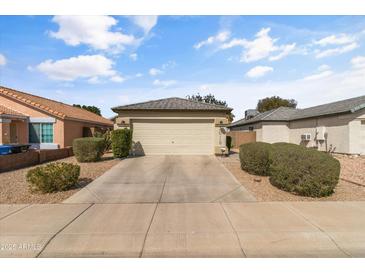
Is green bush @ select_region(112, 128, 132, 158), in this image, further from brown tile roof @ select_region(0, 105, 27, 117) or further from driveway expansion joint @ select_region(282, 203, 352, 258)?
driveway expansion joint @ select_region(282, 203, 352, 258)

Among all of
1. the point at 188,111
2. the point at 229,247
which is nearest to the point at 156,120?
the point at 188,111

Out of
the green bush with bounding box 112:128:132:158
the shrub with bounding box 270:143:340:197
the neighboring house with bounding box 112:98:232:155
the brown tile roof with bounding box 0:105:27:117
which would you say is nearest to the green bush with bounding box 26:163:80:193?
the green bush with bounding box 112:128:132:158

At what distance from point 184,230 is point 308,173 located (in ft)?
13.3

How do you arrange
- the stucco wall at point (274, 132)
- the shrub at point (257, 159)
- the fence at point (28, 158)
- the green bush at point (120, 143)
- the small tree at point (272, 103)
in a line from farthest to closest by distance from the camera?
the small tree at point (272, 103)
the stucco wall at point (274, 132)
the green bush at point (120, 143)
the fence at point (28, 158)
the shrub at point (257, 159)

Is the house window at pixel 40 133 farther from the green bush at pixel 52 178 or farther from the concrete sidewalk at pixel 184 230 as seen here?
the concrete sidewalk at pixel 184 230

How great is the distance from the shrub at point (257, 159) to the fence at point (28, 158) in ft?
33.8

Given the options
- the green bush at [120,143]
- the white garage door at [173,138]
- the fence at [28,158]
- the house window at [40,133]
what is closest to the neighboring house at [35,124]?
the house window at [40,133]

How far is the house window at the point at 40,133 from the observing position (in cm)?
1581

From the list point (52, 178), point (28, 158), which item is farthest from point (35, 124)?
point (52, 178)

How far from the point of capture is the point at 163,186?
761 centimetres

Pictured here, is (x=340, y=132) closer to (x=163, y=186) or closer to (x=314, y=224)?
(x=314, y=224)

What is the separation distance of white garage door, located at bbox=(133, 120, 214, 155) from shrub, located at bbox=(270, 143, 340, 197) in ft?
26.4

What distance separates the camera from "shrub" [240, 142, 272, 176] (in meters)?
9.02

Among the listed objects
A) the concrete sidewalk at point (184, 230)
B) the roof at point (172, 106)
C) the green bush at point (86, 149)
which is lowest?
the concrete sidewalk at point (184, 230)
